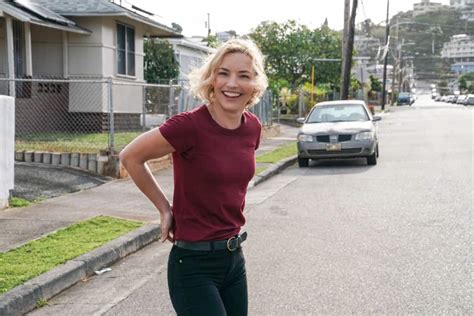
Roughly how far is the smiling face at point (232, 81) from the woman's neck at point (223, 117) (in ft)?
0.05

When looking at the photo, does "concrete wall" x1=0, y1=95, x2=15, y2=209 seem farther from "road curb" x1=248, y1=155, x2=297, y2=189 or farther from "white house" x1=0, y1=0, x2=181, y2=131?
"white house" x1=0, y1=0, x2=181, y2=131

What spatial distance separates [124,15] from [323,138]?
7182 mm

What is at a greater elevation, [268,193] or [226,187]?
[226,187]

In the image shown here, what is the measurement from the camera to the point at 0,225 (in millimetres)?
8266

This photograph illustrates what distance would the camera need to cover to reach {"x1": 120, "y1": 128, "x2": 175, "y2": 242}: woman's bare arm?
10.4 ft

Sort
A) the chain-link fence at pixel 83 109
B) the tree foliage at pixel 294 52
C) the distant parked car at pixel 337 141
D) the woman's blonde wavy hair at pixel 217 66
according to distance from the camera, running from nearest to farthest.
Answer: the woman's blonde wavy hair at pixel 217 66
the distant parked car at pixel 337 141
the chain-link fence at pixel 83 109
the tree foliage at pixel 294 52

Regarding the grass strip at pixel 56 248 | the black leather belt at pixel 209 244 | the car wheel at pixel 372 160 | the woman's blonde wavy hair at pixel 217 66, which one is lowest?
the car wheel at pixel 372 160

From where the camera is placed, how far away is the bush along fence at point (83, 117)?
12.9 m

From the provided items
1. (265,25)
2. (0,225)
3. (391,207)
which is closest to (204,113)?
(0,225)

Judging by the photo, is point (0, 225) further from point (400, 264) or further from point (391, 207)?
point (391, 207)

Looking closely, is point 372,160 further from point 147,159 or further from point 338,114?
point 147,159

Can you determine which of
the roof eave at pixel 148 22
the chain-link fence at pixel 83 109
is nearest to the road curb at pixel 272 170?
the chain-link fence at pixel 83 109

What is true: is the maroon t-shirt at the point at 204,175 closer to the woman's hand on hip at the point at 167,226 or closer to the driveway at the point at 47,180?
the woman's hand on hip at the point at 167,226

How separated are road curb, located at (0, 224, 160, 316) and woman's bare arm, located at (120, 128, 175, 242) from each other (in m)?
2.33
